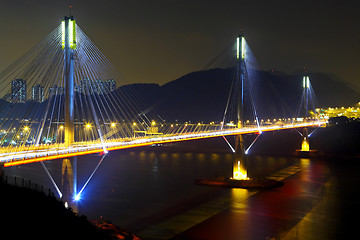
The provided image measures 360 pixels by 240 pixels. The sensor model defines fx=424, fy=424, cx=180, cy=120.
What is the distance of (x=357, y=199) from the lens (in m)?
17.8

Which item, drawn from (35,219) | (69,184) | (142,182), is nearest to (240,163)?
(142,182)

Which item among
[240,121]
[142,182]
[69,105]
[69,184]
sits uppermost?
[69,105]

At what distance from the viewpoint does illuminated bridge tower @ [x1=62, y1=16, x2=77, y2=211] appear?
38.8 feet

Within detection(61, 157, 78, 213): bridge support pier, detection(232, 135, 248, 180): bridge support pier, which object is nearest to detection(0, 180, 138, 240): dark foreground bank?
detection(61, 157, 78, 213): bridge support pier

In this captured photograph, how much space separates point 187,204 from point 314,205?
4885mm

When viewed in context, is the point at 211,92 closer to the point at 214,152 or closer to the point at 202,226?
the point at 214,152

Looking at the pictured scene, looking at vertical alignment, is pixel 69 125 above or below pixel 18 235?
above

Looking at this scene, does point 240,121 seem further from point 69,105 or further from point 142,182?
point 69,105

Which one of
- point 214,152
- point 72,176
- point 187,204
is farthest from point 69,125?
point 214,152

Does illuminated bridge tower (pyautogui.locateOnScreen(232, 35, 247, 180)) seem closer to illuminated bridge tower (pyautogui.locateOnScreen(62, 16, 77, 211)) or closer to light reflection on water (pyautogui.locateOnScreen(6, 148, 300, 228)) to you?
light reflection on water (pyautogui.locateOnScreen(6, 148, 300, 228))

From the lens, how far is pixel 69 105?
11.9m

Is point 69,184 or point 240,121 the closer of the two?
point 69,184

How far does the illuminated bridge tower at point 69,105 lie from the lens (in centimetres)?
1183

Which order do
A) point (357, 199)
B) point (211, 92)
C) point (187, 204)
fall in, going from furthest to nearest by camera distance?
Answer: point (211, 92) < point (357, 199) < point (187, 204)
